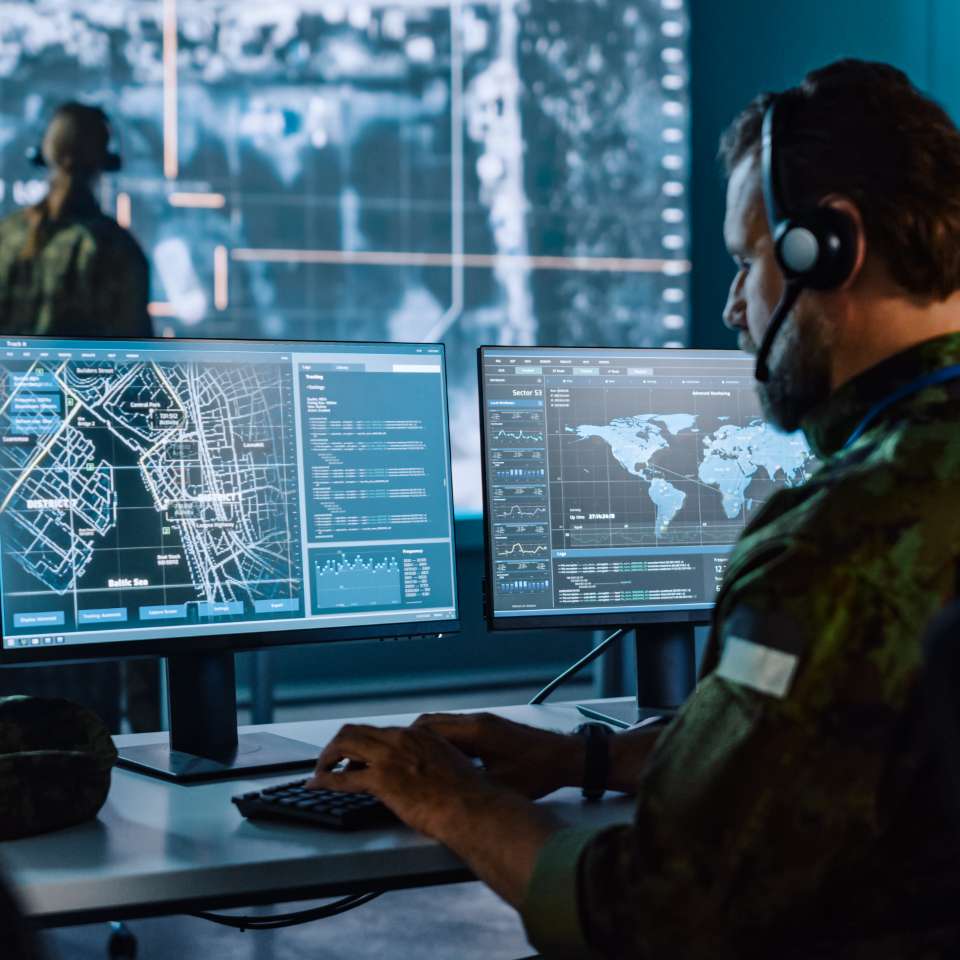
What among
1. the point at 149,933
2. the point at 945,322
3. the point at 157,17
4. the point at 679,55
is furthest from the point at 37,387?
the point at 679,55

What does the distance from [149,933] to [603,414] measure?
1616 mm

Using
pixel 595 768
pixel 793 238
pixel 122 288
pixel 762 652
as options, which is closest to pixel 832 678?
pixel 762 652

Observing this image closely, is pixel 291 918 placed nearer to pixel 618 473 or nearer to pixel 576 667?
pixel 576 667

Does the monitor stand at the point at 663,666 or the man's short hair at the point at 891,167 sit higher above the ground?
the man's short hair at the point at 891,167

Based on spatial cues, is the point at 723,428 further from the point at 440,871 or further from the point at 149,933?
the point at 149,933

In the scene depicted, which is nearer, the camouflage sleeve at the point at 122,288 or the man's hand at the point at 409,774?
the man's hand at the point at 409,774

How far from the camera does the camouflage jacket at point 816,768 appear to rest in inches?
31.3

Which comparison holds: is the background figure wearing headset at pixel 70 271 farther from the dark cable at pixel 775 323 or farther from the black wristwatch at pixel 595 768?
the dark cable at pixel 775 323

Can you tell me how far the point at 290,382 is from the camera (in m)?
1.50

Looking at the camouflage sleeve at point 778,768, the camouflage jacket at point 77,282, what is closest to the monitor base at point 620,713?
the camouflage sleeve at point 778,768

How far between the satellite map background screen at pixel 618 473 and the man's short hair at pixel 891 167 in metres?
0.63

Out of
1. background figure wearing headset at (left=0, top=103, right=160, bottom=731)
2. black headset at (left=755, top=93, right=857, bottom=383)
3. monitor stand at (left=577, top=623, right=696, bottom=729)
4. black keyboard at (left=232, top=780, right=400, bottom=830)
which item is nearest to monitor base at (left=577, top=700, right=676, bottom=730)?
monitor stand at (left=577, top=623, right=696, bottom=729)

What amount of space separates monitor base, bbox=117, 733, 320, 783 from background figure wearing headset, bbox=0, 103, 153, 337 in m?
1.78

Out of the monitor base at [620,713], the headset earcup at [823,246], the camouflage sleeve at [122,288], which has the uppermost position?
the camouflage sleeve at [122,288]
